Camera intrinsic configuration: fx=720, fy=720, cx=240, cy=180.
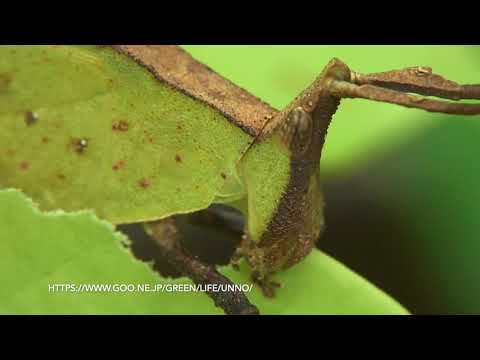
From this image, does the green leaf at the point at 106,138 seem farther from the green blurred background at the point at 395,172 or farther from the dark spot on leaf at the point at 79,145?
the green blurred background at the point at 395,172

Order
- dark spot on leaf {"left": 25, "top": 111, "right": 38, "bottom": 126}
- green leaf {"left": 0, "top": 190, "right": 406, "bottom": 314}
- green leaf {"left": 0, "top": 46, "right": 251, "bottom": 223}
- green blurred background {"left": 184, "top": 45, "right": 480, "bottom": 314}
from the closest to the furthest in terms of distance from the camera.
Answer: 1. green leaf {"left": 0, "top": 190, "right": 406, "bottom": 314}
2. green leaf {"left": 0, "top": 46, "right": 251, "bottom": 223}
3. dark spot on leaf {"left": 25, "top": 111, "right": 38, "bottom": 126}
4. green blurred background {"left": 184, "top": 45, "right": 480, "bottom": 314}

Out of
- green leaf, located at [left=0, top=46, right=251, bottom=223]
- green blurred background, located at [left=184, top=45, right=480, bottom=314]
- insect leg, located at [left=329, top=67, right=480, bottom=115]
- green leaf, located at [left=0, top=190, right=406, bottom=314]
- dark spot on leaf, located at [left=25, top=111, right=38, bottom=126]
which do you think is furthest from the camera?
green blurred background, located at [left=184, top=45, right=480, bottom=314]

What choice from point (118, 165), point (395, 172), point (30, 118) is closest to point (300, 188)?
point (118, 165)

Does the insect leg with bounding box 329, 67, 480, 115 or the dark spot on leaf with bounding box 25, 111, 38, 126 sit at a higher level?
the insect leg with bounding box 329, 67, 480, 115

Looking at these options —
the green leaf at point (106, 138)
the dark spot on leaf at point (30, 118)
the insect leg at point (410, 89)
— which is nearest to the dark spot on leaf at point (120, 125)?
the green leaf at point (106, 138)

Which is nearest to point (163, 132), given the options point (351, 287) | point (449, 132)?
point (351, 287)

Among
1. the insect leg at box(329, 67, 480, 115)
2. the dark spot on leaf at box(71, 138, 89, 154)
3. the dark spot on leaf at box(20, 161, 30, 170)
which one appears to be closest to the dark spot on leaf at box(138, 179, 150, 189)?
the dark spot on leaf at box(71, 138, 89, 154)

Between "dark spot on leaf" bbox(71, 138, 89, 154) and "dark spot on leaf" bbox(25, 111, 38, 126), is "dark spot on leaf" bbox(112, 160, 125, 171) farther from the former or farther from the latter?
"dark spot on leaf" bbox(25, 111, 38, 126)

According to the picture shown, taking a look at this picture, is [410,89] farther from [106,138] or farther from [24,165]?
[24,165]

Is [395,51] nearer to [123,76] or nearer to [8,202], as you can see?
[123,76]
